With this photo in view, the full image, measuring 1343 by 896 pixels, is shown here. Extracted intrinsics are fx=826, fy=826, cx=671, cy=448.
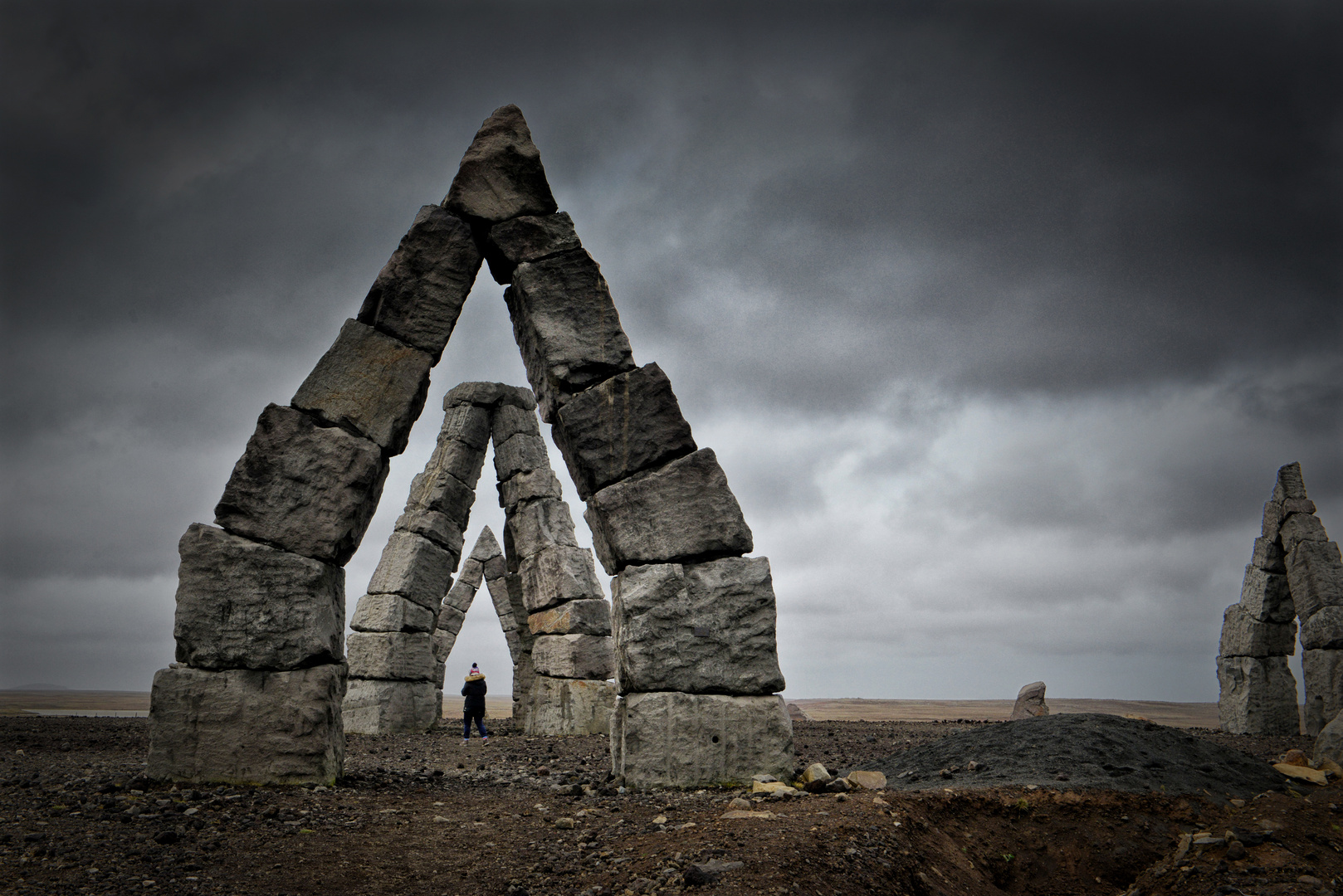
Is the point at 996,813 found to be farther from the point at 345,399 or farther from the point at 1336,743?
the point at 345,399

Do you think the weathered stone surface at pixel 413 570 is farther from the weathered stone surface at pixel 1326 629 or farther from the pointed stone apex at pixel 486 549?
the weathered stone surface at pixel 1326 629

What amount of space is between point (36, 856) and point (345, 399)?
3.59 metres

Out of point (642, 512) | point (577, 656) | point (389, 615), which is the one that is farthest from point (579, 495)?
point (389, 615)

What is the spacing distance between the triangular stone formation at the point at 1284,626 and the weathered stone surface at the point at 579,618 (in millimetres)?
11762

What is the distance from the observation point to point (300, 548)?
6.34 metres

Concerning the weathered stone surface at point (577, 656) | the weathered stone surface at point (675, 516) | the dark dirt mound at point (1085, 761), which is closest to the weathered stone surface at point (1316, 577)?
the dark dirt mound at point (1085, 761)

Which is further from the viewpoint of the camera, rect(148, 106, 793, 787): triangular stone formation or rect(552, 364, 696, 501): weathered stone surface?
rect(552, 364, 696, 501): weathered stone surface

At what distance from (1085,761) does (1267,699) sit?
466 inches

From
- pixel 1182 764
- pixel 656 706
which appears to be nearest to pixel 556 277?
pixel 656 706

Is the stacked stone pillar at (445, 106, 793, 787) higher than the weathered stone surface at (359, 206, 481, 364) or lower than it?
lower

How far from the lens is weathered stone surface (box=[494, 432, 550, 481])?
13.6 metres

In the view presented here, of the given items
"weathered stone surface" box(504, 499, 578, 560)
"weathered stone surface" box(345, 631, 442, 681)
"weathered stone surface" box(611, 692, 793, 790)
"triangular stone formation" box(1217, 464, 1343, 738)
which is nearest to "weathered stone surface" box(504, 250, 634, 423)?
"weathered stone surface" box(611, 692, 793, 790)

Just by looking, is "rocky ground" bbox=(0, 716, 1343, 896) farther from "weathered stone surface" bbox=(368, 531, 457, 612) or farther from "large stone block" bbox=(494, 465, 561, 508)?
"large stone block" bbox=(494, 465, 561, 508)

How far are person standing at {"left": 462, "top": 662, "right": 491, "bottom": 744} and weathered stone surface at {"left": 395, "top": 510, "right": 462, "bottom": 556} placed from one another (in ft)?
7.11
